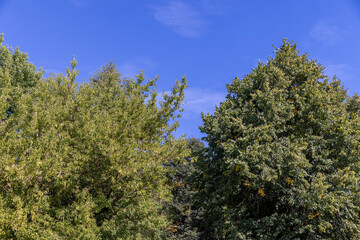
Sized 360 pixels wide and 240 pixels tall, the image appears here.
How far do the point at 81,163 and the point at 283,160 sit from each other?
11186 mm

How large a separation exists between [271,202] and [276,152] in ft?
13.5

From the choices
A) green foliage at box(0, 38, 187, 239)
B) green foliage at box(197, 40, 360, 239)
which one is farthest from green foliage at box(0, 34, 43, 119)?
green foliage at box(197, 40, 360, 239)

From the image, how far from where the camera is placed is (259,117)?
17.8 metres

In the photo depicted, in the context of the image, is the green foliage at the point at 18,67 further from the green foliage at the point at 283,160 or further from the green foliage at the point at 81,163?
the green foliage at the point at 283,160

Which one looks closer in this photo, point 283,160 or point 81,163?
point 81,163

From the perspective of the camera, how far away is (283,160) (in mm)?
15641

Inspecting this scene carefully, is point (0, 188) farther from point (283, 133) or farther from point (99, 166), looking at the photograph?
point (283, 133)

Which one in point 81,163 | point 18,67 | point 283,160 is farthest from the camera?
point 18,67

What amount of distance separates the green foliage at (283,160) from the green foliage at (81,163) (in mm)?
4012

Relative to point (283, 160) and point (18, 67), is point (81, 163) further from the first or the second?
point (18, 67)

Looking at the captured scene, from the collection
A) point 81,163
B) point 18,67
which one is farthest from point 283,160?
point 18,67

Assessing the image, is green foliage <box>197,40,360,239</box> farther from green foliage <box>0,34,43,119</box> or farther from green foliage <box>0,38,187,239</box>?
green foliage <box>0,34,43,119</box>

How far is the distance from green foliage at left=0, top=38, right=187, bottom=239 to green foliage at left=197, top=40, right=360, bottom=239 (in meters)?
4.01

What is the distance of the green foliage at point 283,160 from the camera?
15.2 m
